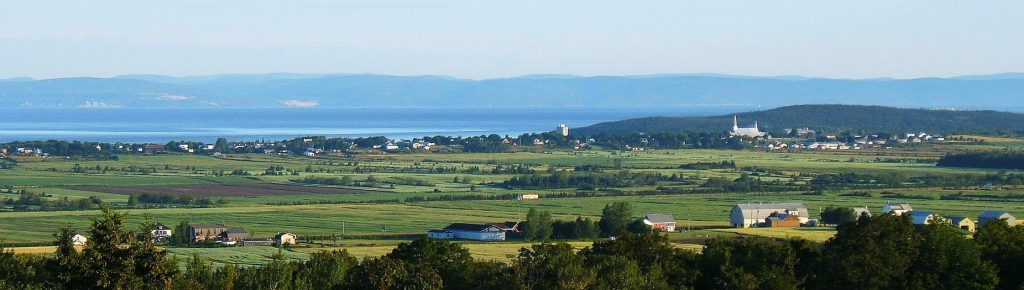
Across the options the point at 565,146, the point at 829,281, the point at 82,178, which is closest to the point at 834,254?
the point at 829,281

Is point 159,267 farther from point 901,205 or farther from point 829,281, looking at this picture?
point 901,205

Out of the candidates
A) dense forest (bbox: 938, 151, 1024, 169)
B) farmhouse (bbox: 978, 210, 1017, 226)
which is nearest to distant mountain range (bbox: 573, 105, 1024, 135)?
dense forest (bbox: 938, 151, 1024, 169)

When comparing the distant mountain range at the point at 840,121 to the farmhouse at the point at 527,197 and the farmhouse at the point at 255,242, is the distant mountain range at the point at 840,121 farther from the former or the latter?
the farmhouse at the point at 255,242

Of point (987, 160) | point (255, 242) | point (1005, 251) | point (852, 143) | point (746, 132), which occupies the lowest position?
point (255, 242)

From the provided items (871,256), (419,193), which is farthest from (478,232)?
(419,193)

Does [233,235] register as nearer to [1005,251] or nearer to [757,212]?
[757,212]
